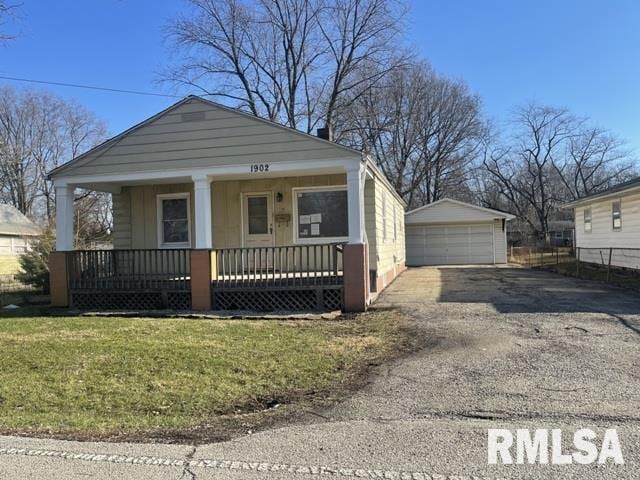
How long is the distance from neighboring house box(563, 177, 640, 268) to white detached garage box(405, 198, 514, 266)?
13.4 feet

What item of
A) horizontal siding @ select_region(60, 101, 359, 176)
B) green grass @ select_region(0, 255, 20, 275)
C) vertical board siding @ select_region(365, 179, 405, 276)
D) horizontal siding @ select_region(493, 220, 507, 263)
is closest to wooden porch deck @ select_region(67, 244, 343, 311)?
vertical board siding @ select_region(365, 179, 405, 276)

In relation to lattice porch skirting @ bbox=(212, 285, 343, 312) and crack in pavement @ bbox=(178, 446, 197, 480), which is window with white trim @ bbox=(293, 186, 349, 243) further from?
crack in pavement @ bbox=(178, 446, 197, 480)

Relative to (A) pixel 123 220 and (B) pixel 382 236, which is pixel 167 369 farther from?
(B) pixel 382 236

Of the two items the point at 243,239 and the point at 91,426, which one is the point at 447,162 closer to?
the point at 243,239

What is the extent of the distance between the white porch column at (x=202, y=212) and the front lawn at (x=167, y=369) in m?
2.12

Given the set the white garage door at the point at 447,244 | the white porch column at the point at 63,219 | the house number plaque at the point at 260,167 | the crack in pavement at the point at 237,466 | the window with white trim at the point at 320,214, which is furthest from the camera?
the white garage door at the point at 447,244

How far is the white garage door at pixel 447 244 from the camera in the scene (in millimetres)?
27609

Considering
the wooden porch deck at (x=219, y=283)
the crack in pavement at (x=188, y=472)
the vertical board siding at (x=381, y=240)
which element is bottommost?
the crack in pavement at (x=188, y=472)

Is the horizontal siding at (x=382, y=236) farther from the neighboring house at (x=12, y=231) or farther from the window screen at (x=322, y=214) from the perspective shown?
the neighboring house at (x=12, y=231)

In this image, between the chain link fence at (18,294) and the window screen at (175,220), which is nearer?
the window screen at (175,220)

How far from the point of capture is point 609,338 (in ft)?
23.6

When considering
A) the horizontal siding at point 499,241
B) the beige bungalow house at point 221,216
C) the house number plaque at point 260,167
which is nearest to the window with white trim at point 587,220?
the horizontal siding at point 499,241

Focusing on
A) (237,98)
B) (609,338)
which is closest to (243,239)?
(609,338)

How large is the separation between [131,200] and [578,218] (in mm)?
20557
